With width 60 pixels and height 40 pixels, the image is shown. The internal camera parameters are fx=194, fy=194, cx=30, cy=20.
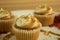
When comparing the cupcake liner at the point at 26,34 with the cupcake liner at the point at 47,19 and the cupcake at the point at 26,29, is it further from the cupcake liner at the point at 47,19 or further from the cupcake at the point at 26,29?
the cupcake liner at the point at 47,19

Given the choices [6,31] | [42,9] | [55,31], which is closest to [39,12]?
[42,9]

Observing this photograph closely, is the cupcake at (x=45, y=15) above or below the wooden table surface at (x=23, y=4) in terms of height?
above

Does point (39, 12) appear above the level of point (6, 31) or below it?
above

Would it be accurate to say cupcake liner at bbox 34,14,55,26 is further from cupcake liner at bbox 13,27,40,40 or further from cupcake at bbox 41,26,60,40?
cupcake liner at bbox 13,27,40,40

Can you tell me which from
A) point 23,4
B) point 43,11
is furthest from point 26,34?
point 23,4

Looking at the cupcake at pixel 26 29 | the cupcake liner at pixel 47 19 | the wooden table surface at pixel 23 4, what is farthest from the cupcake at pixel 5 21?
the wooden table surface at pixel 23 4

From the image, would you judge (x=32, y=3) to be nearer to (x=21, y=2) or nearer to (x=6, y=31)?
(x=21, y=2)

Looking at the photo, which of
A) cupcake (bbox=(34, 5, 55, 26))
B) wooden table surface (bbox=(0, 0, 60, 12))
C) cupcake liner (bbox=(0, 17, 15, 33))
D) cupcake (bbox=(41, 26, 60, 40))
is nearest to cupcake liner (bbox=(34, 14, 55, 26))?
cupcake (bbox=(34, 5, 55, 26))
